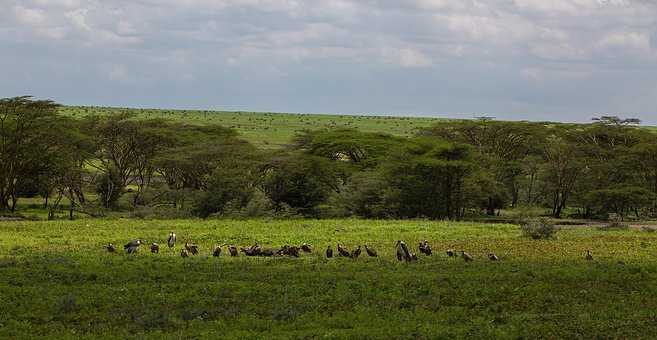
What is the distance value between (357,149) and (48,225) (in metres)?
24.9

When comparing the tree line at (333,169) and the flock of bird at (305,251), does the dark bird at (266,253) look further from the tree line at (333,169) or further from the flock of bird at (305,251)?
the tree line at (333,169)

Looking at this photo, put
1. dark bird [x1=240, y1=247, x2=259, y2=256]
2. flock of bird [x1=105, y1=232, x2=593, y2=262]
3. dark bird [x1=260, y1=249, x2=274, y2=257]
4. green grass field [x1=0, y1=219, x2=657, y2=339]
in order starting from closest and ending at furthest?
green grass field [x1=0, y1=219, x2=657, y2=339] < flock of bird [x1=105, y1=232, x2=593, y2=262] < dark bird [x1=240, y1=247, x2=259, y2=256] < dark bird [x1=260, y1=249, x2=274, y2=257]

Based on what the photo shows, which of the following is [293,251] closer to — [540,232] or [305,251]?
[305,251]

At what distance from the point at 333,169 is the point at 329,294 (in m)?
32.4

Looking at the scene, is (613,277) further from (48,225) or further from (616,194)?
(616,194)

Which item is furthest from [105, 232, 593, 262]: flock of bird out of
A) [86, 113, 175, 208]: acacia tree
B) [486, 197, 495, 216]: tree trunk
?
[486, 197, 495, 216]: tree trunk

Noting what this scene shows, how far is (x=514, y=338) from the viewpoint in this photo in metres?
12.3

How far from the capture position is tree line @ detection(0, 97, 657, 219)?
1767 inches

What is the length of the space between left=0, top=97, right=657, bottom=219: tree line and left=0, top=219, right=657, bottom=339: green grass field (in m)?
18.4

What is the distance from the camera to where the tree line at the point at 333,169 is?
44875 mm

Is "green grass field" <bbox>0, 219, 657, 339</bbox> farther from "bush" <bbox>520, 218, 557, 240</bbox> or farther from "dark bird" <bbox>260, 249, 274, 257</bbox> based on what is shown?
"bush" <bbox>520, 218, 557, 240</bbox>

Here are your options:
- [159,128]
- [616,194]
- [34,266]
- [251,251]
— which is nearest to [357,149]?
[159,128]

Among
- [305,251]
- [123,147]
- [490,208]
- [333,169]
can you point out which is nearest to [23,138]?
[123,147]

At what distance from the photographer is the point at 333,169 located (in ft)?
159
